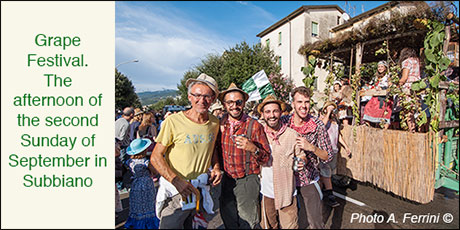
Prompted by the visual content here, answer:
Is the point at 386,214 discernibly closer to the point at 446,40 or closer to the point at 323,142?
the point at 323,142

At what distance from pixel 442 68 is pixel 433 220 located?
90.7 inches

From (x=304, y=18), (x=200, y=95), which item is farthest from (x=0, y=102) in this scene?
(x=304, y=18)

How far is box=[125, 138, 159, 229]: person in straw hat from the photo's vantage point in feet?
10.8

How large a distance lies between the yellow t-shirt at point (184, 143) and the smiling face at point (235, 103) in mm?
367

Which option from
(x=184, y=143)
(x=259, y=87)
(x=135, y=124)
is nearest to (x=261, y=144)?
(x=184, y=143)

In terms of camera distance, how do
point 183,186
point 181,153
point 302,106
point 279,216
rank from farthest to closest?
1. point 302,106
2. point 279,216
3. point 181,153
4. point 183,186

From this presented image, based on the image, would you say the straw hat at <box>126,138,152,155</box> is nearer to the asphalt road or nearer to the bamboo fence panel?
the asphalt road

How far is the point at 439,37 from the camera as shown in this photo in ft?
9.74

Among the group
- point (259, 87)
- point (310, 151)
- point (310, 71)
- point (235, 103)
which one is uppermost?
point (310, 71)

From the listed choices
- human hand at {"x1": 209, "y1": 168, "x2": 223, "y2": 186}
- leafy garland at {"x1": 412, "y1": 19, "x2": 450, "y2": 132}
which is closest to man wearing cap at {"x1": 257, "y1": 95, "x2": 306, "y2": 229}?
human hand at {"x1": 209, "y1": 168, "x2": 223, "y2": 186}

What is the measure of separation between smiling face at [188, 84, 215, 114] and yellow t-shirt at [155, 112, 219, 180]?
155 mm

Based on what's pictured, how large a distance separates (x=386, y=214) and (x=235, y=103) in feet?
10.6

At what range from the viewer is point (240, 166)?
7.60 feet

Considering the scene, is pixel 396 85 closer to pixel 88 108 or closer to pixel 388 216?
pixel 388 216
